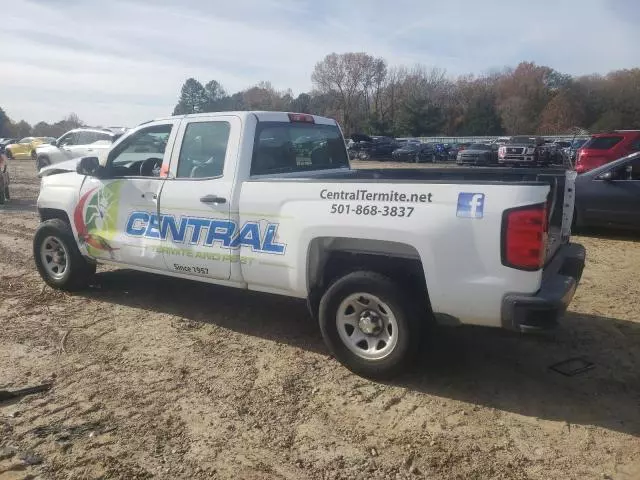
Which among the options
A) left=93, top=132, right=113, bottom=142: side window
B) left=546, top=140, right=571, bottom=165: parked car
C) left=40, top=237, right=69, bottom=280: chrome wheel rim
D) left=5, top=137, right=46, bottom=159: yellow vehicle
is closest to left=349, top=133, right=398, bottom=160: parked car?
left=546, top=140, right=571, bottom=165: parked car

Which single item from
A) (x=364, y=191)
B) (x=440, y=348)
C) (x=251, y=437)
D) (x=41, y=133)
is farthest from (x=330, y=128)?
(x=41, y=133)

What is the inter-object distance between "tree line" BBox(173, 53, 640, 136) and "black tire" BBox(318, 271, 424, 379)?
34.2m

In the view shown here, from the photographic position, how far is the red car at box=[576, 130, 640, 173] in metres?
13.5

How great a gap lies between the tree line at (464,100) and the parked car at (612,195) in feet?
99.2

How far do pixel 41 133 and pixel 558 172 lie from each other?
82328 millimetres

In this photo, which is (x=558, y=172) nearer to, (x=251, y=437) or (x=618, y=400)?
(x=618, y=400)

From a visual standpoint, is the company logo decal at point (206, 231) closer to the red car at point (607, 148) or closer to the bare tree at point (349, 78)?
the red car at point (607, 148)

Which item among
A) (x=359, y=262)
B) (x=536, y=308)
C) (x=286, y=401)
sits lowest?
Result: (x=286, y=401)

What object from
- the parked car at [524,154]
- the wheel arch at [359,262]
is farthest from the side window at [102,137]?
the parked car at [524,154]

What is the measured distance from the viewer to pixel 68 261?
19.8 feet

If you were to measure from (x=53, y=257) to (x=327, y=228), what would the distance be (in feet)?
12.6

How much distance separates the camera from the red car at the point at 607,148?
1354 cm

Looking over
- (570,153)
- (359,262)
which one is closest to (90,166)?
(359,262)

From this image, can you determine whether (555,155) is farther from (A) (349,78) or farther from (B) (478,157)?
(A) (349,78)
